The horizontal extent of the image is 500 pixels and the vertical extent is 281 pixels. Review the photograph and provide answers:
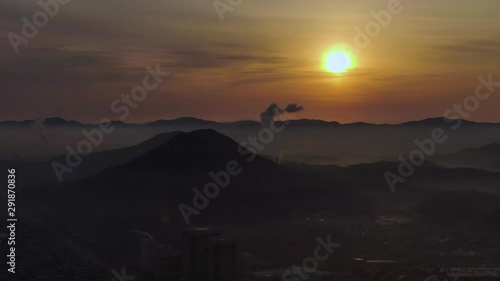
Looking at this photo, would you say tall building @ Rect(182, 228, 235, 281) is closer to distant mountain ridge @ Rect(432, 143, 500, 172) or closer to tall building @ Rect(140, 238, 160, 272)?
tall building @ Rect(140, 238, 160, 272)

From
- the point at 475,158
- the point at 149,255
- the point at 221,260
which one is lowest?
the point at 221,260

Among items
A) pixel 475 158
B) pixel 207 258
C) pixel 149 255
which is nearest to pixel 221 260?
pixel 207 258

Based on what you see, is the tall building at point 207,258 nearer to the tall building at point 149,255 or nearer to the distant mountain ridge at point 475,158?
the tall building at point 149,255

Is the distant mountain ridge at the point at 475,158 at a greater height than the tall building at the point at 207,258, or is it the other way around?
the distant mountain ridge at the point at 475,158

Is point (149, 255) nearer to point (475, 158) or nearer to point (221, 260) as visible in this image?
point (221, 260)

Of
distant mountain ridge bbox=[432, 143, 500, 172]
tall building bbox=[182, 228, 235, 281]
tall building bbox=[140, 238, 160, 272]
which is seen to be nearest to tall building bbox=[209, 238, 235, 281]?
tall building bbox=[182, 228, 235, 281]

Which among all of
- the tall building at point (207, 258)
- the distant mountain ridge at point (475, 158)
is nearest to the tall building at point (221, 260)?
the tall building at point (207, 258)

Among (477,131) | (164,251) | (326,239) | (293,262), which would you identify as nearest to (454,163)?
(477,131)

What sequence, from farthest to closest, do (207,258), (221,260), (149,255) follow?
1. (149,255)
2. (207,258)
3. (221,260)
